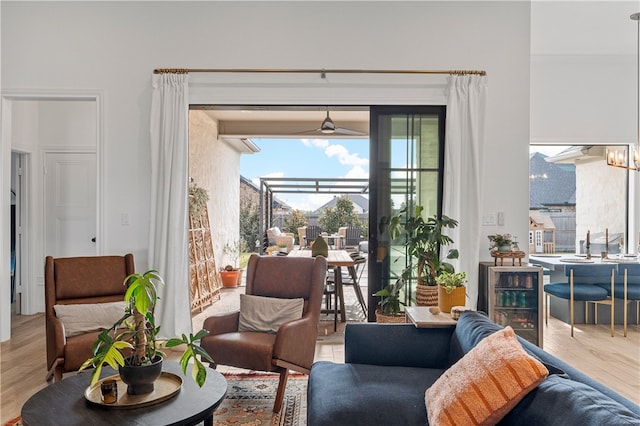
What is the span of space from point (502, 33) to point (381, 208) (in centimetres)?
207

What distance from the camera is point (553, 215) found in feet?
22.1

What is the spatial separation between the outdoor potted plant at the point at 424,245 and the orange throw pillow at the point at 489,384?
4.65 feet

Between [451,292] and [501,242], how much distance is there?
1.69m

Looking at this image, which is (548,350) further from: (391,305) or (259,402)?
(259,402)

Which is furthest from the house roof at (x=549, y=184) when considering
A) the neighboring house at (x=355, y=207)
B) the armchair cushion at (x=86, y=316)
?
the armchair cushion at (x=86, y=316)

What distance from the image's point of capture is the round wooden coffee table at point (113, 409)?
1843mm

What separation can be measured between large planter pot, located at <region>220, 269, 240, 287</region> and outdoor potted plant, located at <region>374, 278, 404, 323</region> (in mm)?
3940

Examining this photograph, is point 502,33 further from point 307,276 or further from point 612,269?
point 307,276

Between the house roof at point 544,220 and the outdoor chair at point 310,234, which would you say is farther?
the outdoor chair at point 310,234

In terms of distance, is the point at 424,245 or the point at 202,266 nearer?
the point at 424,245

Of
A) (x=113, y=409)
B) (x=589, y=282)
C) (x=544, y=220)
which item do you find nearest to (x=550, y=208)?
(x=544, y=220)

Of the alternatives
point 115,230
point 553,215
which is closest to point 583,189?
point 553,215

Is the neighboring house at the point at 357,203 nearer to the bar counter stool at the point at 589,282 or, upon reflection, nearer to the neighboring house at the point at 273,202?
the neighboring house at the point at 273,202

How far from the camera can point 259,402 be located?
3.04m
